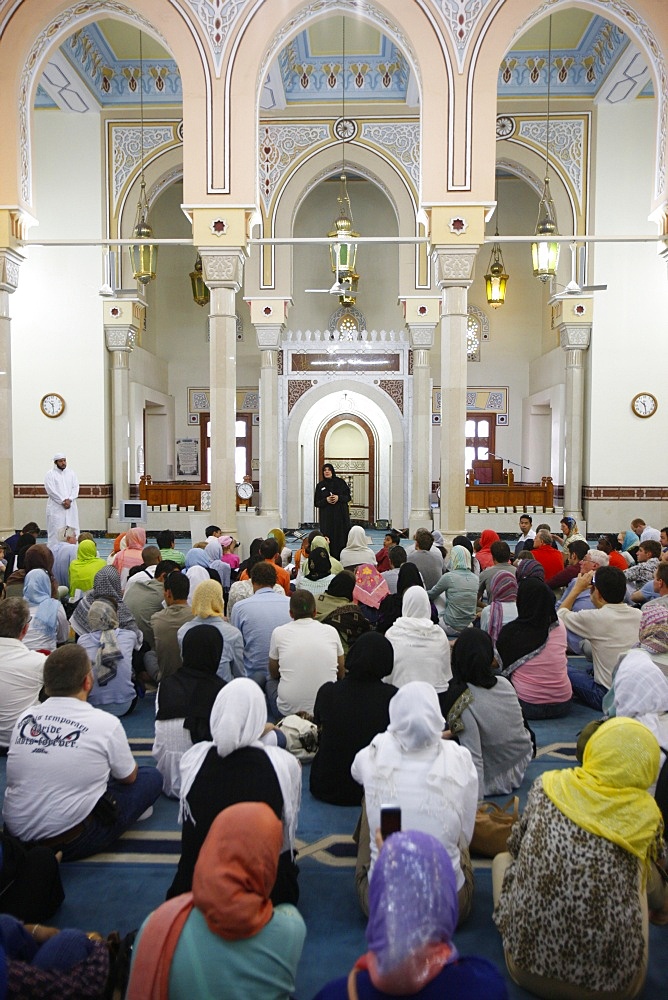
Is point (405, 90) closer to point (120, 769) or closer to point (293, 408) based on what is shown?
point (293, 408)

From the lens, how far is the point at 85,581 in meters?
5.08

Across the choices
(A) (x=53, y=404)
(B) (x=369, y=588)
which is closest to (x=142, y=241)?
(A) (x=53, y=404)

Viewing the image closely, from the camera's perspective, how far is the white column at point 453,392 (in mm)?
7367

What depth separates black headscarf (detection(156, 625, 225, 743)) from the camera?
2506 mm

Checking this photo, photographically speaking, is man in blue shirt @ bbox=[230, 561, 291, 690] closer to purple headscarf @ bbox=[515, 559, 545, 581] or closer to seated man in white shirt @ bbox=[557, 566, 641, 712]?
seated man in white shirt @ bbox=[557, 566, 641, 712]

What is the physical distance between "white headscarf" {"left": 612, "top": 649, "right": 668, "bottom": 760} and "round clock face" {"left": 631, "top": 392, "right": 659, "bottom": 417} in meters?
8.61

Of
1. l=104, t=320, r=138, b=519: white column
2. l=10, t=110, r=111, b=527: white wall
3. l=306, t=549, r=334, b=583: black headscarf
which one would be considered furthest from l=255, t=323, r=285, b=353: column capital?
l=306, t=549, r=334, b=583: black headscarf

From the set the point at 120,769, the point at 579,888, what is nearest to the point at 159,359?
the point at 120,769

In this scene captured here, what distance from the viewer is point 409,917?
1.08m

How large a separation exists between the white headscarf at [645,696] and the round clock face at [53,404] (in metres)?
9.73

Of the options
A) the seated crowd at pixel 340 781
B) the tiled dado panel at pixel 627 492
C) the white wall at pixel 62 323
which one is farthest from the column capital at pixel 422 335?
the seated crowd at pixel 340 781

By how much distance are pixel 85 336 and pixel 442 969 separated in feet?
35.2

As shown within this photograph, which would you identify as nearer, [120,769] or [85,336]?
[120,769]

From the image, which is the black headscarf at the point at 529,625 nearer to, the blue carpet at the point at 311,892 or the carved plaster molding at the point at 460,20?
the blue carpet at the point at 311,892
